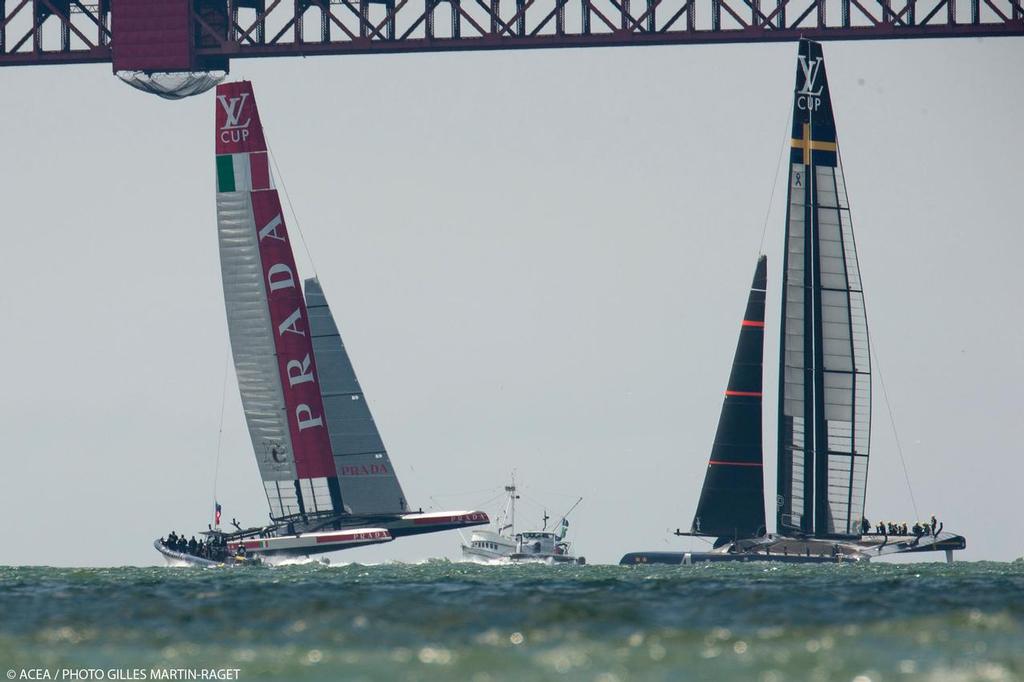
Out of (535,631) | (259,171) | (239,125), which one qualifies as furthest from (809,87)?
(535,631)

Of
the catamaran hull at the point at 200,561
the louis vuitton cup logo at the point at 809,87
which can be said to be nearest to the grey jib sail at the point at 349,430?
the catamaran hull at the point at 200,561

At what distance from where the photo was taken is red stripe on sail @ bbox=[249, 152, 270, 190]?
7256 cm

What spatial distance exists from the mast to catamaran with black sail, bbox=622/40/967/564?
605 inches

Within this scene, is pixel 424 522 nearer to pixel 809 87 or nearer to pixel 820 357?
pixel 820 357

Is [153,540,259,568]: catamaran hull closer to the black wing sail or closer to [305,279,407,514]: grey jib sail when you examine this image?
[305,279,407,514]: grey jib sail

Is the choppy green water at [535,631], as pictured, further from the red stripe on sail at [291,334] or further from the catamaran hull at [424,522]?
the catamaran hull at [424,522]

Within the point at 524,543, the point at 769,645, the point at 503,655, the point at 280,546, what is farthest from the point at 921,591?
the point at 524,543

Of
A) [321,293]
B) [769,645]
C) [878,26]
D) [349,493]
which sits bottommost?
[769,645]

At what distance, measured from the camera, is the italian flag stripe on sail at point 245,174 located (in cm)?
7256

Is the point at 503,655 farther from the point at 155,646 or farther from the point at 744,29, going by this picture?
the point at 744,29

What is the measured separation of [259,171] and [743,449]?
2076 centimetres

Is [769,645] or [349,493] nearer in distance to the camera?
[769,645]

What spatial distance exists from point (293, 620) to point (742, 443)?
1715 inches

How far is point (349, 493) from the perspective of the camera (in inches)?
2923
